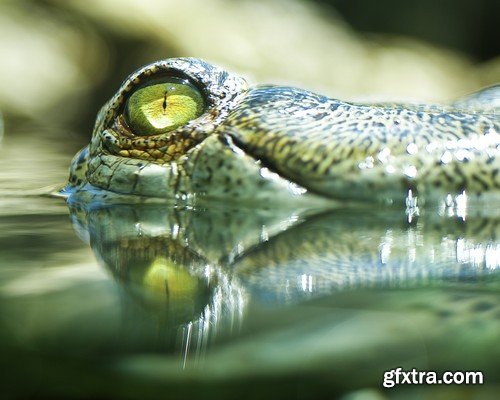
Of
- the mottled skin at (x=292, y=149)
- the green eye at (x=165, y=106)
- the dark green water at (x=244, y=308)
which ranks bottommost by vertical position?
the dark green water at (x=244, y=308)

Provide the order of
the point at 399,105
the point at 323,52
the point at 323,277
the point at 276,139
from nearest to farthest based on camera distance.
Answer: the point at 323,277, the point at 276,139, the point at 399,105, the point at 323,52

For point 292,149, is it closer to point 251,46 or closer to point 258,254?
point 258,254

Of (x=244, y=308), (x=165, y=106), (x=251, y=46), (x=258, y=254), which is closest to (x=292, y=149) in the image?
(x=165, y=106)

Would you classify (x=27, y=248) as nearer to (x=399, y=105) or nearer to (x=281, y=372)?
(x=281, y=372)

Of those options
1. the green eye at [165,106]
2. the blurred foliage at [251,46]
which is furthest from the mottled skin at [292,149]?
the blurred foliage at [251,46]

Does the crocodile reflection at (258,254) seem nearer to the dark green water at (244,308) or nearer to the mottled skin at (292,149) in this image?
the dark green water at (244,308)

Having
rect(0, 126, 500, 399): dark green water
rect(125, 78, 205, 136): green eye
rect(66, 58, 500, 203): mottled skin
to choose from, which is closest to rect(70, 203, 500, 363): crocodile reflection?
rect(0, 126, 500, 399): dark green water

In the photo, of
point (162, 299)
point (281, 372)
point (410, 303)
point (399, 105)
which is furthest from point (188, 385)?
point (399, 105)
